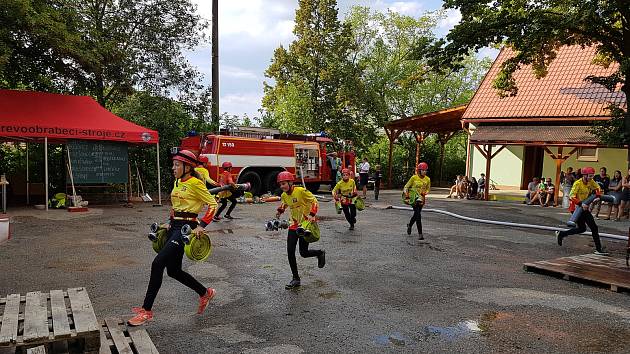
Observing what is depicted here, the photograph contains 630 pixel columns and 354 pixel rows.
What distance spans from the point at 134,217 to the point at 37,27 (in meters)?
5.45

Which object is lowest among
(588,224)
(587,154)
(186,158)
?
(588,224)

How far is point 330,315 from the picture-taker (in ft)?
16.8

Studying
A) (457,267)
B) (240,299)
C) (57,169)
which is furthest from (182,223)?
(57,169)

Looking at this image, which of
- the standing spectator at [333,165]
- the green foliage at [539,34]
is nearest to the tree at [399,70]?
the standing spectator at [333,165]

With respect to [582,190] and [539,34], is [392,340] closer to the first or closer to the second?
[582,190]

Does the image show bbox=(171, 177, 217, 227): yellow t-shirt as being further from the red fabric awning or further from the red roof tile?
the red roof tile

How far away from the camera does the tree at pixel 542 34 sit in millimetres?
10305

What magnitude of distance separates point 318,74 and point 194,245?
2359 cm

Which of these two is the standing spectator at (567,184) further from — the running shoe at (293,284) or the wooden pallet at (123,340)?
the wooden pallet at (123,340)

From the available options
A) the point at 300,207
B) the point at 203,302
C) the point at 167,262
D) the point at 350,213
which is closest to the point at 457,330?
the point at 300,207

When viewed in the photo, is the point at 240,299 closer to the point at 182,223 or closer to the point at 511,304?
the point at 182,223

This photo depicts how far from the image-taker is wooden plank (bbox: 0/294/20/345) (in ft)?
11.3

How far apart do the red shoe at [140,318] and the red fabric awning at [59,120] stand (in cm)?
969

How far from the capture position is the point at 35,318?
391cm
